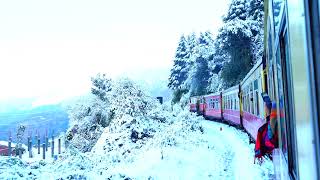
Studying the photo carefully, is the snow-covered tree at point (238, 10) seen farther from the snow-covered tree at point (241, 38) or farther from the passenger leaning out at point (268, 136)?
the passenger leaning out at point (268, 136)

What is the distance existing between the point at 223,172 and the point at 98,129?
1465 cm

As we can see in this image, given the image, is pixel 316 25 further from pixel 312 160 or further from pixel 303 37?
pixel 312 160

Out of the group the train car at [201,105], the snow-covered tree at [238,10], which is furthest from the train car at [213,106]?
the snow-covered tree at [238,10]

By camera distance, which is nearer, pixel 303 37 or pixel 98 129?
pixel 303 37

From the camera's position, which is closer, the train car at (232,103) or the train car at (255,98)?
the train car at (255,98)

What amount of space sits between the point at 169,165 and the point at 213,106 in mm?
15335

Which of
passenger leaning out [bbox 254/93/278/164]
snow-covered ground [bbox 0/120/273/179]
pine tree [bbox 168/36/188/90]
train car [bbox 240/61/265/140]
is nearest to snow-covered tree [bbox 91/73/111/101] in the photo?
snow-covered ground [bbox 0/120/273/179]

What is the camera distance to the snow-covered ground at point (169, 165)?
1142 cm

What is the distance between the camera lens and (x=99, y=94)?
1067 inches

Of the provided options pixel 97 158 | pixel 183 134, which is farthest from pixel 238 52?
pixel 97 158

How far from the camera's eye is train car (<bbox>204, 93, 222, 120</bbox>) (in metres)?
25.7

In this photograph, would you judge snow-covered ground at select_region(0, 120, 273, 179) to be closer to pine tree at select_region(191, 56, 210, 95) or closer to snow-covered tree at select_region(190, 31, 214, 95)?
snow-covered tree at select_region(190, 31, 214, 95)

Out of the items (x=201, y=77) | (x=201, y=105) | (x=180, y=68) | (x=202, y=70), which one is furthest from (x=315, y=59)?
(x=180, y=68)

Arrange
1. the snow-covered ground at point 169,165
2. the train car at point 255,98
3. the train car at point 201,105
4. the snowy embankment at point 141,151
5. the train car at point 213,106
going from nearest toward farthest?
the train car at point 255,98 → the snow-covered ground at point 169,165 → the snowy embankment at point 141,151 → the train car at point 213,106 → the train car at point 201,105
